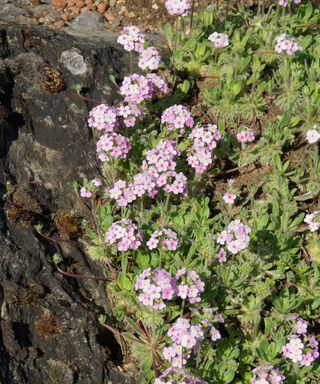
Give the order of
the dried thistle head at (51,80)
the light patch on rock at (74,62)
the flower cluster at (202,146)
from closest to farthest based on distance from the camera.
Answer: the flower cluster at (202,146) < the dried thistle head at (51,80) < the light patch on rock at (74,62)

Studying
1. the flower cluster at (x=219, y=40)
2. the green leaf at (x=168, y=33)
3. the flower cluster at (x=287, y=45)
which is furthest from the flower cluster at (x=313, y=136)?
the green leaf at (x=168, y=33)

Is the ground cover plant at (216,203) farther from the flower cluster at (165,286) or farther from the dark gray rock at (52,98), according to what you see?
the dark gray rock at (52,98)

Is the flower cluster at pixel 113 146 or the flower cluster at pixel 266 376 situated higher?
the flower cluster at pixel 113 146

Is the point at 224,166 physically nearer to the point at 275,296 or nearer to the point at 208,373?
the point at 275,296

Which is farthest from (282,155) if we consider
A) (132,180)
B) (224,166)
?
(132,180)

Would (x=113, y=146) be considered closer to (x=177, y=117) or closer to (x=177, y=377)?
(x=177, y=117)

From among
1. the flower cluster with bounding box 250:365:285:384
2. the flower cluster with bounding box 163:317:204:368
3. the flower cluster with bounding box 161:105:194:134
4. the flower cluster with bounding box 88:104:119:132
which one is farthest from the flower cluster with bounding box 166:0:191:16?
the flower cluster with bounding box 250:365:285:384

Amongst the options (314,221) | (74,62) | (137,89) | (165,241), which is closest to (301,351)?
(314,221)
